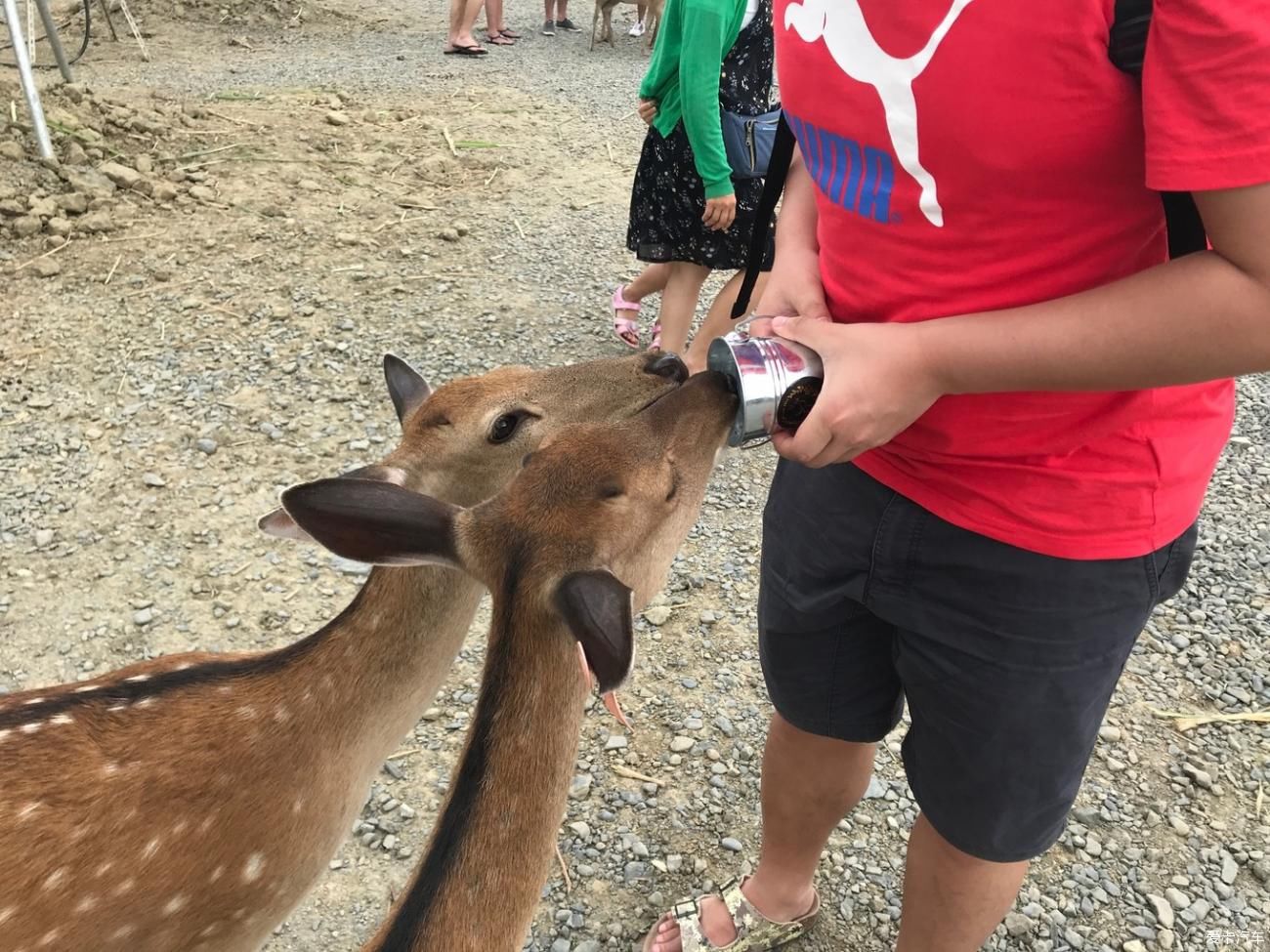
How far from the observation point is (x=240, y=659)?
2361 millimetres

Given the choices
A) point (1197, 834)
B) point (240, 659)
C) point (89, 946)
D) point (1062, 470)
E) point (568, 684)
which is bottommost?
point (1197, 834)

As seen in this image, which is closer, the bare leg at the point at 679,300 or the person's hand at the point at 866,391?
the person's hand at the point at 866,391

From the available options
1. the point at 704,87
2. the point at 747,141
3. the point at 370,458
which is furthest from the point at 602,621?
the point at 747,141

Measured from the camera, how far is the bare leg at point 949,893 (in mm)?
1909

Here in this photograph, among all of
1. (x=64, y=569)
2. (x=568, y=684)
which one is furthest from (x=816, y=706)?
(x=64, y=569)

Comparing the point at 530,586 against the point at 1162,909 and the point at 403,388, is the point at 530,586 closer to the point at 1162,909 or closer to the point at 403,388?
the point at 403,388

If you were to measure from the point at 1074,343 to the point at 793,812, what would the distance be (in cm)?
148

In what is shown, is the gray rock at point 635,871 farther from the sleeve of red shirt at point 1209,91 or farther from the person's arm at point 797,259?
the sleeve of red shirt at point 1209,91

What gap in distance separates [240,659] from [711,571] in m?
2.04

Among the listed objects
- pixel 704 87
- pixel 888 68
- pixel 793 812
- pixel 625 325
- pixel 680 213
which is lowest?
pixel 625 325

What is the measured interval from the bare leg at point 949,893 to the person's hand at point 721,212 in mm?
3137

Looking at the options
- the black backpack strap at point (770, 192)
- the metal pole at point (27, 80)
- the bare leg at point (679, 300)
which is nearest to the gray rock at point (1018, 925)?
the black backpack strap at point (770, 192)

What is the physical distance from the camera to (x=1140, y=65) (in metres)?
1.18

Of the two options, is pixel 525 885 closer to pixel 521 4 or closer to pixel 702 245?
pixel 702 245
